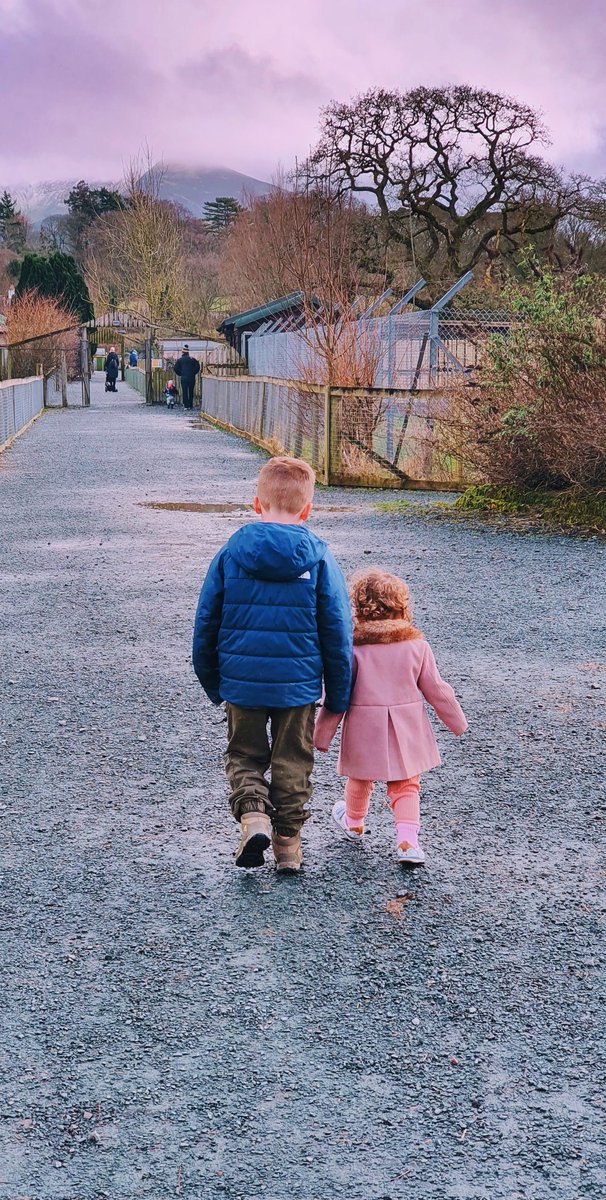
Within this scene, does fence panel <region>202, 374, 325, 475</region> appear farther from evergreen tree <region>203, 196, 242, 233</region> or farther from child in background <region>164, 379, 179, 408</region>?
evergreen tree <region>203, 196, 242, 233</region>

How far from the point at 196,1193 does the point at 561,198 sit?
4280 centimetres

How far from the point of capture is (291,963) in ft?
11.4

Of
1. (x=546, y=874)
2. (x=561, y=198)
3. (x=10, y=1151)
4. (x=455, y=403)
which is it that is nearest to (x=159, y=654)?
(x=546, y=874)

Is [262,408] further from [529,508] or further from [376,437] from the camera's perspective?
[529,508]

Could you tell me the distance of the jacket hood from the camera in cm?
399

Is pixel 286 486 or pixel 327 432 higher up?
pixel 286 486

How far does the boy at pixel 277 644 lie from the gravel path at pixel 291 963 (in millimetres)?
249

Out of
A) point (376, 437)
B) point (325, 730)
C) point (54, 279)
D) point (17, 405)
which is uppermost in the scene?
point (54, 279)

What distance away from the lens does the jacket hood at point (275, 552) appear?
3.99m

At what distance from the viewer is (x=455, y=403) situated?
13852 millimetres

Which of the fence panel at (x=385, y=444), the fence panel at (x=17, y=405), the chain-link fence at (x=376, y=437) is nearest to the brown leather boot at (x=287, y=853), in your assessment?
the chain-link fence at (x=376, y=437)

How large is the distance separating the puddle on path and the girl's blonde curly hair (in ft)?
31.4

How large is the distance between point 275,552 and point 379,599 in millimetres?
469

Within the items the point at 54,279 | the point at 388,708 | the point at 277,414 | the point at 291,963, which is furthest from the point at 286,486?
the point at 54,279
